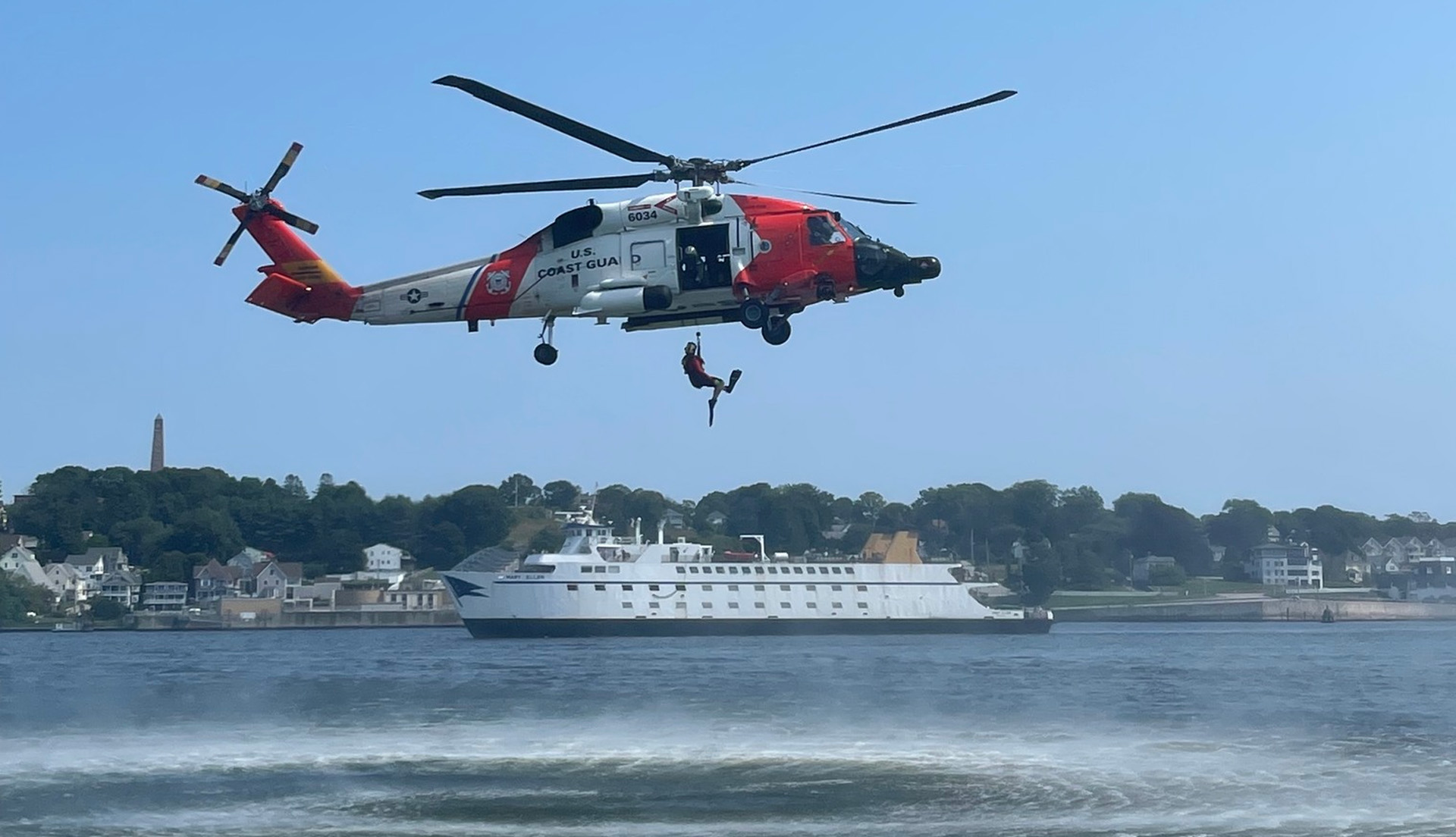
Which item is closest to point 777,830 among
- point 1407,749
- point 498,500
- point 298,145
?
point 298,145

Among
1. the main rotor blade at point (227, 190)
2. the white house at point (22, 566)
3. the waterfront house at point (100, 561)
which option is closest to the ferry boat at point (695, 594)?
the waterfront house at point (100, 561)

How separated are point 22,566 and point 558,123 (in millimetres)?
71756

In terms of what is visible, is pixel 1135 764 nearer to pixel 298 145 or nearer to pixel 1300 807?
pixel 1300 807

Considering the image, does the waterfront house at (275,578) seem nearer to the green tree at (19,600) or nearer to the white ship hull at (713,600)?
the green tree at (19,600)

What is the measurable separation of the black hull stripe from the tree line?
8736 mm

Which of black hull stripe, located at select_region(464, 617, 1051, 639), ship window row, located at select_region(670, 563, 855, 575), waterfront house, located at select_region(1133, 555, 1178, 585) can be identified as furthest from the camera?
waterfront house, located at select_region(1133, 555, 1178, 585)

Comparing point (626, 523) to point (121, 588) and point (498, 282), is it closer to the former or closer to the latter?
point (121, 588)

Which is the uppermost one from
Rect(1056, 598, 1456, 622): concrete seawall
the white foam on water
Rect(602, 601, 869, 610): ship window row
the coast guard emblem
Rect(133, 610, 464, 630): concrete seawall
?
the coast guard emblem

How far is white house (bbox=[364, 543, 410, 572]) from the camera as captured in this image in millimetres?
75006

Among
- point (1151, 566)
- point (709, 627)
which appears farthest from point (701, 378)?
point (1151, 566)

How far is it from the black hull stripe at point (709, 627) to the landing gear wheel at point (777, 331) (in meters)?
40.2

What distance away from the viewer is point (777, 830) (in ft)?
68.5

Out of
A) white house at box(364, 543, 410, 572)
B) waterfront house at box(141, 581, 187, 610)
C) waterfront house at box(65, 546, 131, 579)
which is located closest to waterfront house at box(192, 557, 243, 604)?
waterfront house at box(141, 581, 187, 610)

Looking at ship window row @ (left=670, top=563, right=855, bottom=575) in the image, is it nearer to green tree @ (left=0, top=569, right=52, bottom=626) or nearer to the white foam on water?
the white foam on water
